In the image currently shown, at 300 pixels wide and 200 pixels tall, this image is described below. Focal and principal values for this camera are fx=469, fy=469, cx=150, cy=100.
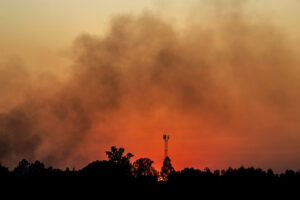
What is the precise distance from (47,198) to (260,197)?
40.4 meters

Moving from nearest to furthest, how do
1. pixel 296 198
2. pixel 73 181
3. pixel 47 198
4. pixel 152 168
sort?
1. pixel 296 198
2. pixel 47 198
3. pixel 73 181
4. pixel 152 168

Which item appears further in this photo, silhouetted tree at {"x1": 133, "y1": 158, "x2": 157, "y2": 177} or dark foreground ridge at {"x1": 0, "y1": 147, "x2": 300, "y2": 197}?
silhouetted tree at {"x1": 133, "y1": 158, "x2": 157, "y2": 177}

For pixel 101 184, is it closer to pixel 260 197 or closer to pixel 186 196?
pixel 186 196

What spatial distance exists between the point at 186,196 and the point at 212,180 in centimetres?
732

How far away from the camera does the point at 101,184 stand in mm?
95188

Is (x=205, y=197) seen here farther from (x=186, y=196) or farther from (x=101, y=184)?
(x=101, y=184)

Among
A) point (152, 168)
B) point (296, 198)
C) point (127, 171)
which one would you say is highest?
point (152, 168)

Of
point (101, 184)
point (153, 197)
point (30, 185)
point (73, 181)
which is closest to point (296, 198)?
point (153, 197)

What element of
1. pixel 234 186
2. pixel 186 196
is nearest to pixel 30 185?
pixel 186 196

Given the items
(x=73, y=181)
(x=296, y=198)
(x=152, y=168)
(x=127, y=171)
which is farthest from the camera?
(x=152, y=168)

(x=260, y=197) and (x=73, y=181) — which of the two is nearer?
(x=260, y=197)

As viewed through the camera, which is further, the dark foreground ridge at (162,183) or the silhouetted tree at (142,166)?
the silhouetted tree at (142,166)

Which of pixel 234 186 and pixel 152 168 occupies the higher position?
pixel 152 168

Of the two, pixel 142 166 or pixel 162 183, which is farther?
pixel 142 166
